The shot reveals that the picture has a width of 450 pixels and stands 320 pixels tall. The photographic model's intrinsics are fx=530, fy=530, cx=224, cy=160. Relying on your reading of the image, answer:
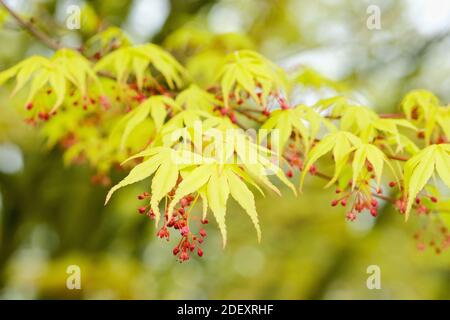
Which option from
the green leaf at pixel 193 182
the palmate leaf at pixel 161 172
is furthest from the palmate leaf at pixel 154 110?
the green leaf at pixel 193 182

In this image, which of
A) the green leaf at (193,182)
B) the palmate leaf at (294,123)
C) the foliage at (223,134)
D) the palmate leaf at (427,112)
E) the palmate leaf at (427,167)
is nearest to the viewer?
the green leaf at (193,182)

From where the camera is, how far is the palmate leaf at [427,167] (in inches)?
57.9

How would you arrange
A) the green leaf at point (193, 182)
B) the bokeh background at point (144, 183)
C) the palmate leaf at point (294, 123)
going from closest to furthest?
the green leaf at point (193, 182)
the palmate leaf at point (294, 123)
the bokeh background at point (144, 183)

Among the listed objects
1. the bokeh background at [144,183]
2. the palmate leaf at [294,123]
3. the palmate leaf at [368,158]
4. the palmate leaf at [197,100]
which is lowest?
the palmate leaf at [368,158]

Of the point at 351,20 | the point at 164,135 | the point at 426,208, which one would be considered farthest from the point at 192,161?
the point at 351,20

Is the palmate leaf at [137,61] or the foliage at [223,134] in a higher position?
the palmate leaf at [137,61]

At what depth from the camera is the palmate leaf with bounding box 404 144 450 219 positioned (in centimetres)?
147

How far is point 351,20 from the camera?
5.32 meters

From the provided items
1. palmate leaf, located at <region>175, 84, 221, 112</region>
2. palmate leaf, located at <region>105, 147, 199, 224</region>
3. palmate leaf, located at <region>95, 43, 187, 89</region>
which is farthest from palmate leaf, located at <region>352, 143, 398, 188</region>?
palmate leaf, located at <region>95, 43, 187, 89</region>

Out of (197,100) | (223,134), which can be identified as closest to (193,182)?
(223,134)

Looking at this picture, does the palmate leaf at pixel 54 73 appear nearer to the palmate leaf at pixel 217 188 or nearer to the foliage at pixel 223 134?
the foliage at pixel 223 134

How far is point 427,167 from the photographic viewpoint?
1.51 meters

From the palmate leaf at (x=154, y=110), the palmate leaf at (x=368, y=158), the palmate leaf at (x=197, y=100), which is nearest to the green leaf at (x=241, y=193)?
the palmate leaf at (x=368, y=158)

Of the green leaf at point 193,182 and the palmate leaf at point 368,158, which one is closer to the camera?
the green leaf at point 193,182
